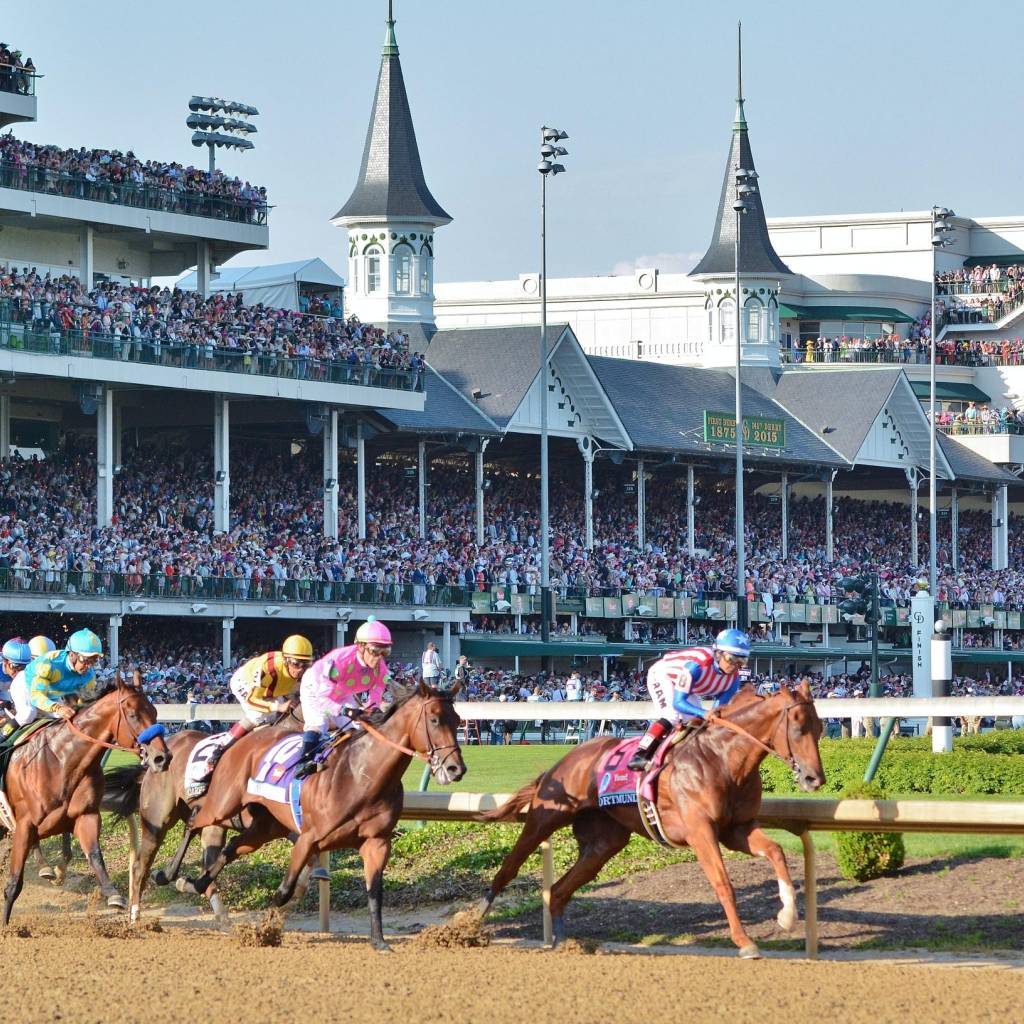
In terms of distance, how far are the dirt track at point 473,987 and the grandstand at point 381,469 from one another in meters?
19.0

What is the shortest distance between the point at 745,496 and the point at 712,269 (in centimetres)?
766

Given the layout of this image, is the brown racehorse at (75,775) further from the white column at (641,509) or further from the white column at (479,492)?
the white column at (641,509)

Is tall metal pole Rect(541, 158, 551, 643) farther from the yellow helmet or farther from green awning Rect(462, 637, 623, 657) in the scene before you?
the yellow helmet

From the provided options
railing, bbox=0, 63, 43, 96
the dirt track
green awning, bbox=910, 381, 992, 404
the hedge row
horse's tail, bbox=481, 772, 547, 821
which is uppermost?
railing, bbox=0, 63, 43, 96

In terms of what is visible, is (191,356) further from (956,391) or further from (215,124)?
(956,391)

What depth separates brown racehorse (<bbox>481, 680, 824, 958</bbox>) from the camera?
10094 millimetres

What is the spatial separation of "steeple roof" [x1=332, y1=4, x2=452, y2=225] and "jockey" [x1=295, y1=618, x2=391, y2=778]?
3466 centimetres

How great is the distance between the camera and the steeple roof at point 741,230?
5334cm

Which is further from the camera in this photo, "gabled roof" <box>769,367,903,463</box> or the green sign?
"gabled roof" <box>769,367,903,463</box>

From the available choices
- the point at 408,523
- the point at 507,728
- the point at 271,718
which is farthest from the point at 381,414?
the point at 271,718

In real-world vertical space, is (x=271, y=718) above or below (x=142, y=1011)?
above

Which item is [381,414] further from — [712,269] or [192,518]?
[712,269]

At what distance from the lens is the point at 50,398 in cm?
3469

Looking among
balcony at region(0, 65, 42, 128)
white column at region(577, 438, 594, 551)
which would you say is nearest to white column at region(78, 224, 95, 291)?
balcony at region(0, 65, 42, 128)
